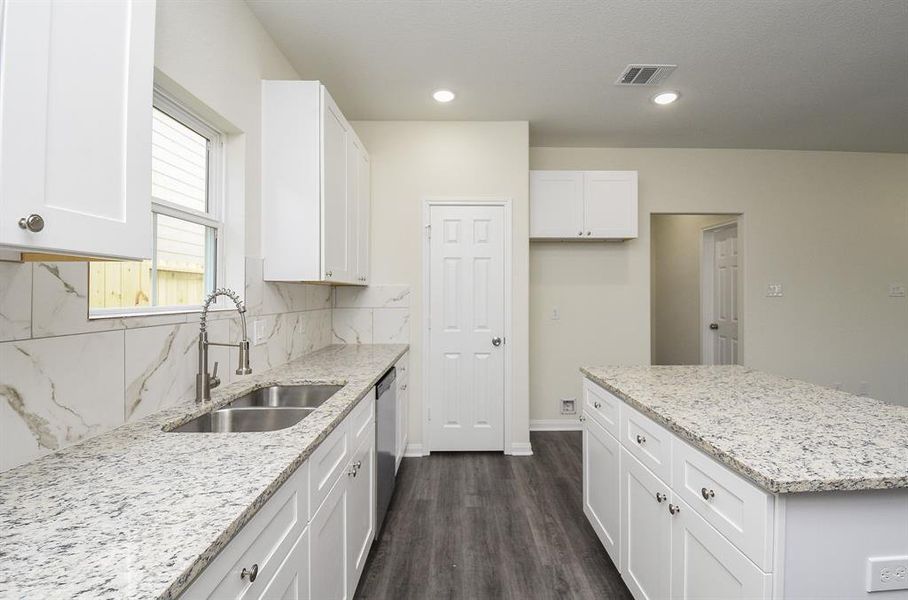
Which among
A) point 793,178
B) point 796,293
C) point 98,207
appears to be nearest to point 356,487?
point 98,207

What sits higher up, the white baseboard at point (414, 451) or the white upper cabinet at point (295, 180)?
the white upper cabinet at point (295, 180)

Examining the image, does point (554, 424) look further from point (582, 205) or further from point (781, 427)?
point (781, 427)

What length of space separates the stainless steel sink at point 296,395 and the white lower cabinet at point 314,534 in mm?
205

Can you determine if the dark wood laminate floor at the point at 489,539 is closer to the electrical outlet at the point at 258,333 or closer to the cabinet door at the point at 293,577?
the cabinet door at the point at 293,577

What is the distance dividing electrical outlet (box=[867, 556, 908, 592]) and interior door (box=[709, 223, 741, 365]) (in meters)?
3.77

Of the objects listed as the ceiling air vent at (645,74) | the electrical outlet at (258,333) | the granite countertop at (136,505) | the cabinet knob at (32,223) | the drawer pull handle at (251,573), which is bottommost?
the drawer pull handle at (251,573)

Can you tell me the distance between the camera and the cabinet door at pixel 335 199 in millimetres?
2285

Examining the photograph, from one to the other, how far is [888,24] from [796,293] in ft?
8.86

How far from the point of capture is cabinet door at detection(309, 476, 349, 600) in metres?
1.23

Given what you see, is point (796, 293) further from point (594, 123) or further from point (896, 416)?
point (896, 416)

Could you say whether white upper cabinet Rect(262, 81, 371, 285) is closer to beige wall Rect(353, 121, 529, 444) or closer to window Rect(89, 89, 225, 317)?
window Rect(89, 89, 225, 317)

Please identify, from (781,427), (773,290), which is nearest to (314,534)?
(781,427)

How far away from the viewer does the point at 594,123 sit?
11.6ft

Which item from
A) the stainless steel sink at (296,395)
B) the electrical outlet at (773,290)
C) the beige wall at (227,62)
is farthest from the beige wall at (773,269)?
the beige wall at (227,62)
